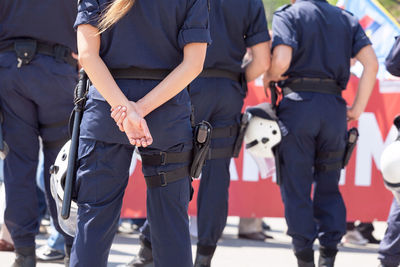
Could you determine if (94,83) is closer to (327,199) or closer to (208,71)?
(208,71)

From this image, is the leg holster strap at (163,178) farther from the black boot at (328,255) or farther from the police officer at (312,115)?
the black boot at (328,255)

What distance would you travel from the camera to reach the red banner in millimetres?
6871

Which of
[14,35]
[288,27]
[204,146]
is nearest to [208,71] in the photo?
[288,27]

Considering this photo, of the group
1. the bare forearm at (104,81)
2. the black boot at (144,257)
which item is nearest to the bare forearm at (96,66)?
the bare forearm at (104,81)

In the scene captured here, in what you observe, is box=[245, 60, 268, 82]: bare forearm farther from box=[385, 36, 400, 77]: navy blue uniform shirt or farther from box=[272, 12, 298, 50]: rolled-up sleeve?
box=[385, 36, 400, 77]: navy blue uniform shirt

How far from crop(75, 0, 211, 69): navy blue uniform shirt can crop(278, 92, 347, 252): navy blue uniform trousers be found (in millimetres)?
1986

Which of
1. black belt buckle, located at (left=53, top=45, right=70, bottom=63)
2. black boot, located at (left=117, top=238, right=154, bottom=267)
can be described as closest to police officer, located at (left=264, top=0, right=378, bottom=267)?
black boot, located at (left=117, top=238, right=154, bottom=267)

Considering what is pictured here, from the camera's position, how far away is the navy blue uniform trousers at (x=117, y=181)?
115 inches

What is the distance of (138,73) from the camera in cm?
294

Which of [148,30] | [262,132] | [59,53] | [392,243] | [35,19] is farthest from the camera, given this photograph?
[262,132]

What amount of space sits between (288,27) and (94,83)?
90.7 inches

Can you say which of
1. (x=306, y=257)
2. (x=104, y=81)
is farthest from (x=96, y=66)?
(x=306, y=257)

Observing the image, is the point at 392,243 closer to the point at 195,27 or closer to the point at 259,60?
the point at 259,60

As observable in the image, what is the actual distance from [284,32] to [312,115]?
0.61 m
